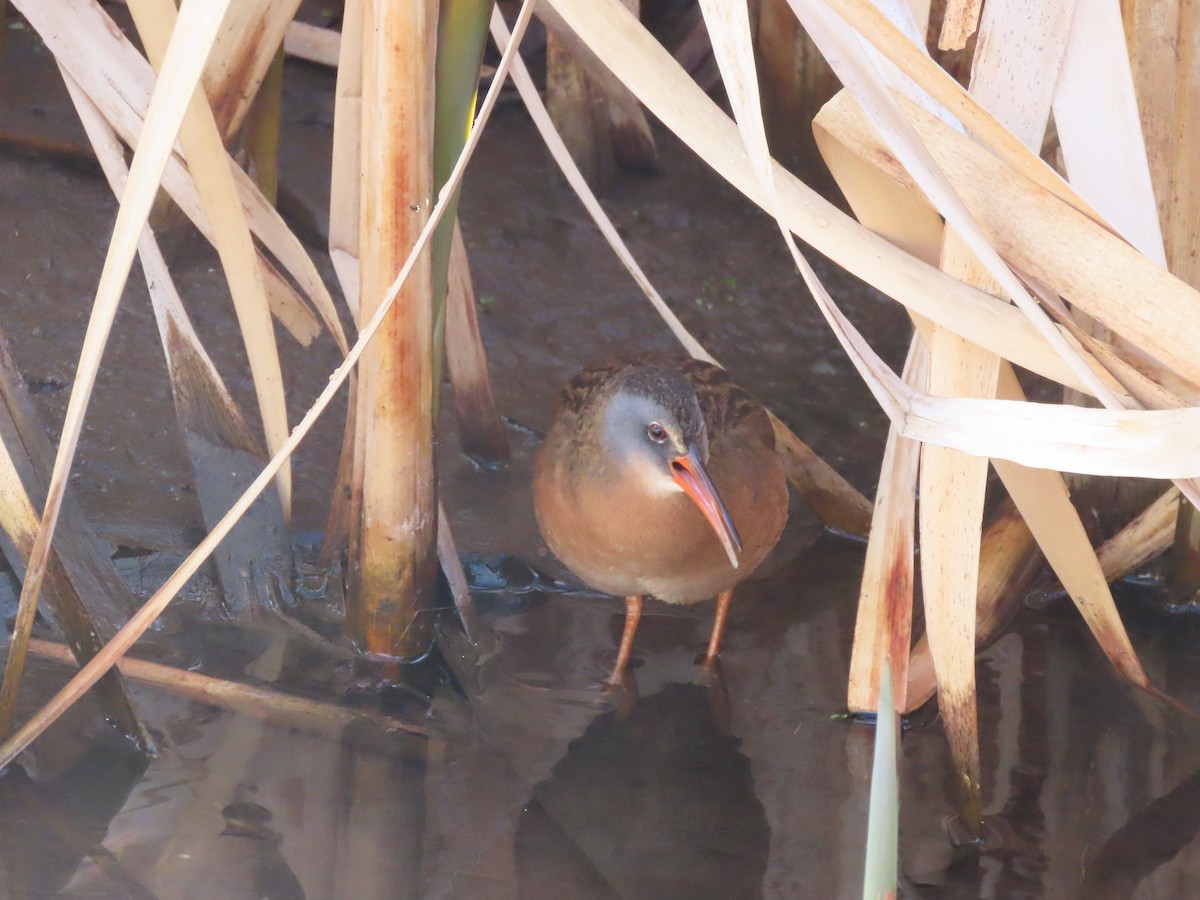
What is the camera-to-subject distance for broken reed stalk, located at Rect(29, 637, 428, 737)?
9.00ft

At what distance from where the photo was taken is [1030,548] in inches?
129

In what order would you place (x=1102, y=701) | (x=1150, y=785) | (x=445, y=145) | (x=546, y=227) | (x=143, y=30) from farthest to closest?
(x=546, y=227)
(x=1102, y=701)
(x=1150, y=785)
(x=445, y=145)
(x=143, y=30)

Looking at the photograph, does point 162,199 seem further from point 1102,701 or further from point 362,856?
point 1102,701

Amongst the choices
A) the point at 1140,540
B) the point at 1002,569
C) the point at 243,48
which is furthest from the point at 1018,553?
the point at 243,48

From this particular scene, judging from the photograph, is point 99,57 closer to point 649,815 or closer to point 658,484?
point 658,484

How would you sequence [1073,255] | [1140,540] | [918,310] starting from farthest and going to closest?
[1140,540], [918,310], [1073,255]

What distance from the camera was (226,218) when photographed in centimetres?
244

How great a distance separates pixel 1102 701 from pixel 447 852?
1.67m

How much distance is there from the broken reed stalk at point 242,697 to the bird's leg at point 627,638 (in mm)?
584

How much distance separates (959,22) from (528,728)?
183 cm

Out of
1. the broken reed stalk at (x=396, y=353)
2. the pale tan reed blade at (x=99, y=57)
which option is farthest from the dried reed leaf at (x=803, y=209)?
the pale tan reed blade at (x=99, y=57)

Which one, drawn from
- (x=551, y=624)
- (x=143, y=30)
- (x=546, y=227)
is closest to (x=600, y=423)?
(x=551, y=624)

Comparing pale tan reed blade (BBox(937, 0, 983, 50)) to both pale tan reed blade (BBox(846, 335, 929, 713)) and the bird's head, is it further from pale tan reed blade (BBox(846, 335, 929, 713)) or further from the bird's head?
the bird's head

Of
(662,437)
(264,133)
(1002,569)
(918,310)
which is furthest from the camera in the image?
(264,133)
